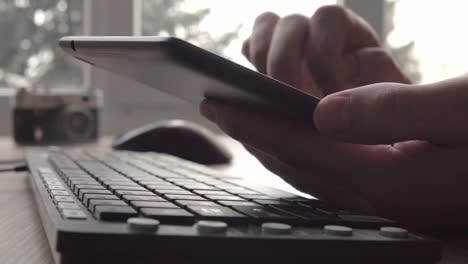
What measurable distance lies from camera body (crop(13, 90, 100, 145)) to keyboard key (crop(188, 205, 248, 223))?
95 centimetres

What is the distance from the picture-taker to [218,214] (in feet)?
1.07

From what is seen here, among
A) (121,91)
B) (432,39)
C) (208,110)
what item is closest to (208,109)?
(208,110)

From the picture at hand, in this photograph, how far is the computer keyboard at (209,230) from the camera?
0.27m

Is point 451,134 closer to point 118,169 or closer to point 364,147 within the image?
point 364,147

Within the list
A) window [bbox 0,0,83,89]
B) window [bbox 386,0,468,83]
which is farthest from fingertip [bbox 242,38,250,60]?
window [bbox 386,0,468,83]

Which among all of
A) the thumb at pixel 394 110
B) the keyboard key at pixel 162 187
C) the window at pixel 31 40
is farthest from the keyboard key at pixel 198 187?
the window at pixel 31 40

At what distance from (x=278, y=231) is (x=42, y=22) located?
1511mm

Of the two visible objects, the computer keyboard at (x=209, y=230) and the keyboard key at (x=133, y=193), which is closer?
the computer keyboard at (x=209, y=230)

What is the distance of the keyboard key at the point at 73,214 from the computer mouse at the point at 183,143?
65 centimetres

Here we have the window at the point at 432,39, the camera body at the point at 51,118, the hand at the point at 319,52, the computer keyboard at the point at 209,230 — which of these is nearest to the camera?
the computer keyboard at the point at 209,230

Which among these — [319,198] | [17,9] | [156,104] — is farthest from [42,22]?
[319,198]

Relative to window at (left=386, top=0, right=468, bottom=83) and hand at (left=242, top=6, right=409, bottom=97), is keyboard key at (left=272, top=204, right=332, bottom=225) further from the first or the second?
window at (left=386, top=0, right=468, bottom=83)

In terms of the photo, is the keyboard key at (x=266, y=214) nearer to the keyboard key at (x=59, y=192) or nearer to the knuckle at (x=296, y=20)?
the keyboard key at (x=59, y=192)

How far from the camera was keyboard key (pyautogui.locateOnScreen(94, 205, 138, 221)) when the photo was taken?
30 cm
